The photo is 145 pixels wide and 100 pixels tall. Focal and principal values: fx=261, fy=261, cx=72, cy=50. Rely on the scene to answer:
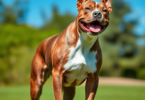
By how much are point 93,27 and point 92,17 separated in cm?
19

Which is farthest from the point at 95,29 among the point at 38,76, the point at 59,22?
the point at 59,22

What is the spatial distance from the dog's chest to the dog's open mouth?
316 mm

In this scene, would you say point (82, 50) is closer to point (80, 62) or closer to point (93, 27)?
point (80, 62)

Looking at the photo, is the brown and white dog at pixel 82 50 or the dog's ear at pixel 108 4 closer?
the brown and white dog at pixel 82 50

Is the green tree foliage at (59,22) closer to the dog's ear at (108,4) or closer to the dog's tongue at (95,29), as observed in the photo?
the dog's ear at (108,4)

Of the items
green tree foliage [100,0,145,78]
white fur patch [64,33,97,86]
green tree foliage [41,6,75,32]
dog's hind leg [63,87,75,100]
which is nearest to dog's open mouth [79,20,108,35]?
white fur patch [64,33,97,86]

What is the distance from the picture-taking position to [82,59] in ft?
14.1

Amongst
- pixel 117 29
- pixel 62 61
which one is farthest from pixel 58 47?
pixel 117 29

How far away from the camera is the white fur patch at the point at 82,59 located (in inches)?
169

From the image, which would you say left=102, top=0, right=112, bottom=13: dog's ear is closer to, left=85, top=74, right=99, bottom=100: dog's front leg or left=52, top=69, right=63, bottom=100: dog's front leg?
left=85, top=74, right=99, bottom=100: dog's front leg

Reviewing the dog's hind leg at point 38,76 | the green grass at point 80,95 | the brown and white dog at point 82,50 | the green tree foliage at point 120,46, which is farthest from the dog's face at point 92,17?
the green tree foliage at point 120,46

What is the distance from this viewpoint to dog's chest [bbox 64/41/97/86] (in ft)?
14.1

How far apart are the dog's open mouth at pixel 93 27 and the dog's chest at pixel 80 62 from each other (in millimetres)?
316

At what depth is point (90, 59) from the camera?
14.3ft
